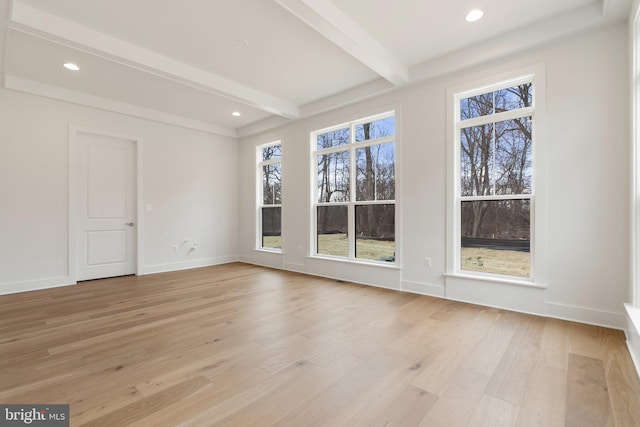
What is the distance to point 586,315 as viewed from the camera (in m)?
2.82

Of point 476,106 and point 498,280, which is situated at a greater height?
point 476,106

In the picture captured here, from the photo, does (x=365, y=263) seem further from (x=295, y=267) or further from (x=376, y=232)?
(x=295, y=267)

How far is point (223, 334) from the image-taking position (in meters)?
2.62

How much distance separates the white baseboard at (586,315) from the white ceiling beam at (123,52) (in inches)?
180

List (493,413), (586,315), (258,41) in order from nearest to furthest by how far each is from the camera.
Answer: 1. (493,413)
2. (586,315)
3. (258,41)

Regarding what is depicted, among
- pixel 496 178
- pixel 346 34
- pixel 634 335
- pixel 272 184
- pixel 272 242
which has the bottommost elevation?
pixel 634 335

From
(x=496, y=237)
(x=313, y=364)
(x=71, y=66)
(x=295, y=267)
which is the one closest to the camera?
(x=313, y=364)

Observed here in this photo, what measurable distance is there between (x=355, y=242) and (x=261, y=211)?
252 centimetres

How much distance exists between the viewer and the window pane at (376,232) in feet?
14.1

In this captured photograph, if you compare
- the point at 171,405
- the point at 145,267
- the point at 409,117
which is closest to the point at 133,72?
the point at 145,267

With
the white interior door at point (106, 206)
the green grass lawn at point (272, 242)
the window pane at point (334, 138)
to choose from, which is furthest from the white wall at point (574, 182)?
the white interior door at point (106, 206)

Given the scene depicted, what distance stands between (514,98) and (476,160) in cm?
75

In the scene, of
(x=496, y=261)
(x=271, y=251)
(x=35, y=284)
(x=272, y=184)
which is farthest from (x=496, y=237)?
(x=35, y=284)

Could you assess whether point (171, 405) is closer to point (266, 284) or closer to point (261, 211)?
point (266, 284)
